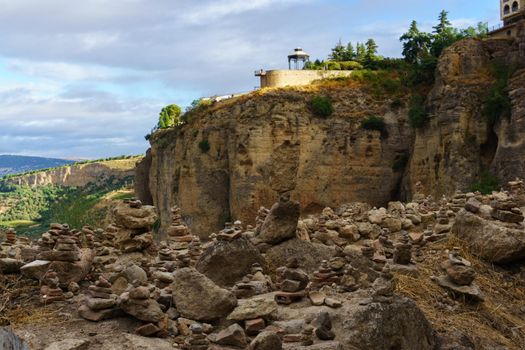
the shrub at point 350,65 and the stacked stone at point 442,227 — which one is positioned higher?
the shrub at point 350,65

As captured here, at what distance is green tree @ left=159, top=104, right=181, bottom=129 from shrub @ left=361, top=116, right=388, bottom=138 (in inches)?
789

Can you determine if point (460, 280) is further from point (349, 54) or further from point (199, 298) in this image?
point (349, 54)

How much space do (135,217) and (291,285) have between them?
533 centimetres

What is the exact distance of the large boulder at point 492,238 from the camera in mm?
10516

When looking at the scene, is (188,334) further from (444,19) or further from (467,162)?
(444,19)

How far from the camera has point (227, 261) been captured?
30.8ft

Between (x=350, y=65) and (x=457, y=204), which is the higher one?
(x=350, y=65)

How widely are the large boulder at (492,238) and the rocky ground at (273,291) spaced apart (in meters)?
0.02

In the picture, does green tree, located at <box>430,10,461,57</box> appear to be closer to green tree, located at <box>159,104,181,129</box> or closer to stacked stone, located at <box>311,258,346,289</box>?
green tree, located at <box>159,104,181,129</box>

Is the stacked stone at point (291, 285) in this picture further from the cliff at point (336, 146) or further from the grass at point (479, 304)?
the cliff at point (336, 146)

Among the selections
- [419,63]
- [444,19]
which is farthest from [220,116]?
[444,19]

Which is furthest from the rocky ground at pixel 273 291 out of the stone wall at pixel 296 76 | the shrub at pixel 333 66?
the shrub at pixel 333 66

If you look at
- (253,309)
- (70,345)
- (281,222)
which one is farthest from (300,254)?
(70,345)

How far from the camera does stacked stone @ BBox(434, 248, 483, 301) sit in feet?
30.3
